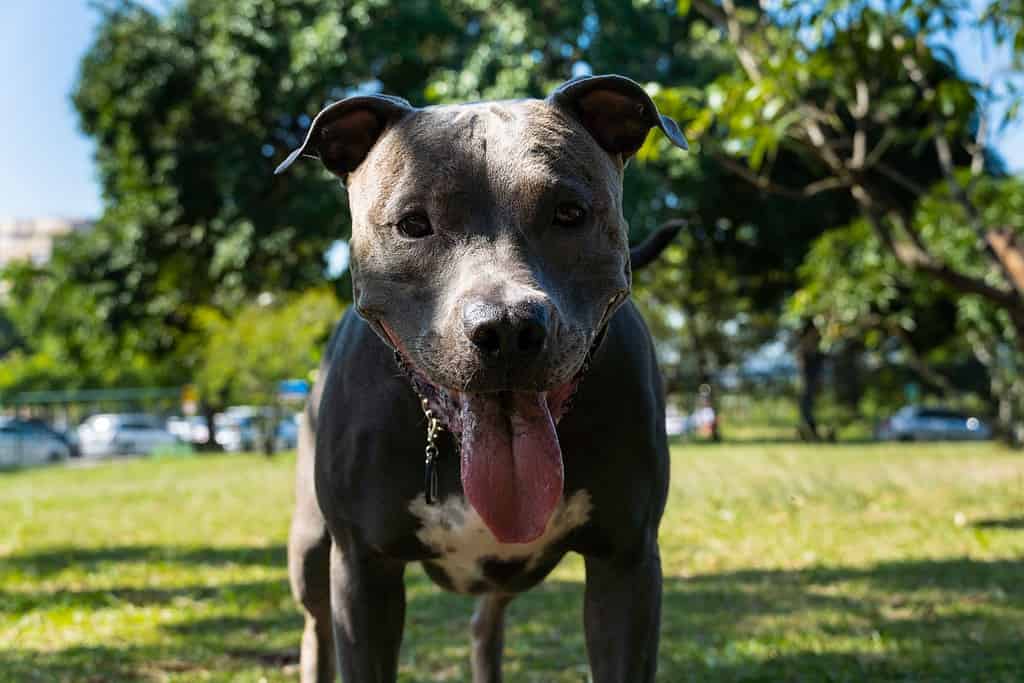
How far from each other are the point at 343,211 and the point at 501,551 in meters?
15.8

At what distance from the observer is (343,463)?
2824 mm

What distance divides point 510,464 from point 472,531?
1.48 ft

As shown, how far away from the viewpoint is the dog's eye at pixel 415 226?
239 cm

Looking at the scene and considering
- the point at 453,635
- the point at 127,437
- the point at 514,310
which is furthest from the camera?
the point at 127,437

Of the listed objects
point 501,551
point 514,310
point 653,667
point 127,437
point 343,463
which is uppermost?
point 514,310

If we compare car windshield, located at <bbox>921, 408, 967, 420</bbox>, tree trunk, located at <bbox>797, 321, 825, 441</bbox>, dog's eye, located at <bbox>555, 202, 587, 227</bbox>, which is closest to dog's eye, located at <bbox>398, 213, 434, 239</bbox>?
dog's eye, located at <bbox>555, 202, 587, 227</bbox>

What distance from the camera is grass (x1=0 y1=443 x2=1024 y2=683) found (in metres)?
4.59

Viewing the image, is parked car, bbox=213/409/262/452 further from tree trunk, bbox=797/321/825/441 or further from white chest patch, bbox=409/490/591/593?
white chest patch, bbox=409/490/591/593

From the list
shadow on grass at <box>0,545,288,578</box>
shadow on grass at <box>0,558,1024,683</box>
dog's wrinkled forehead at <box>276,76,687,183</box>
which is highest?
dog's wrinkled forehead at <box>276,76,687,183</box>

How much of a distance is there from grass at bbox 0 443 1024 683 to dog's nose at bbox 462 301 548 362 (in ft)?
8.55

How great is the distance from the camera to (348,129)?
9.02ft

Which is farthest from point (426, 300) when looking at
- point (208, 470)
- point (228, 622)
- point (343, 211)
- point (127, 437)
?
point (127, 437)

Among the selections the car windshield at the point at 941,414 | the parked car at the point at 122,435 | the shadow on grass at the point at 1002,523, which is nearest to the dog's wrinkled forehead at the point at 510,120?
the shadow on grass at the point at 1002,523

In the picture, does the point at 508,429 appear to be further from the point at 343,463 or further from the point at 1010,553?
the point at 1010,553
